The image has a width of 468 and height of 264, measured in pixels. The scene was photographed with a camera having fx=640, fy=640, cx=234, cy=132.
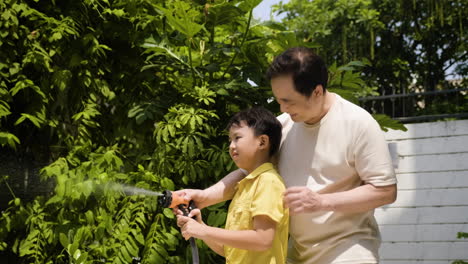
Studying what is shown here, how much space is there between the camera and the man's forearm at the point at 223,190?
2.03m

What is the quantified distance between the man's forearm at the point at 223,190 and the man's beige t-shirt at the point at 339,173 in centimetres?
25

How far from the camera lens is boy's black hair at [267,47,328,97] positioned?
173 cm

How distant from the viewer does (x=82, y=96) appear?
3.94 m

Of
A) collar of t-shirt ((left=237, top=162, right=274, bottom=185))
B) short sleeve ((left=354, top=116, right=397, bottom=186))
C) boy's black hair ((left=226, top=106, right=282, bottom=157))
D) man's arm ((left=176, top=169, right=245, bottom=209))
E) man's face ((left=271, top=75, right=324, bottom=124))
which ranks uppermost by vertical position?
man's face ((left=271, top=75, right=324, bottom=124))

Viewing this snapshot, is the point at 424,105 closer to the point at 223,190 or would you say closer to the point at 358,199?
the point at 223,190

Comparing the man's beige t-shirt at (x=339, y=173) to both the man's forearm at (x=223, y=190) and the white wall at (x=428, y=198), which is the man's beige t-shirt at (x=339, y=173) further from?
the white wall at (x=428, y=198)

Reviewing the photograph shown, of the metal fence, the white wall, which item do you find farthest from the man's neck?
the metal fence

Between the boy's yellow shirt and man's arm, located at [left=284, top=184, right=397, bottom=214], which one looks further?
the boy's yellow shirt

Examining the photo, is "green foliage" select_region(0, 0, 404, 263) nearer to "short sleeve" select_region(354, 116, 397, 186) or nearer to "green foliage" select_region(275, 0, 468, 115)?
"short sleeve" select_region(354, 116, 397, 186)

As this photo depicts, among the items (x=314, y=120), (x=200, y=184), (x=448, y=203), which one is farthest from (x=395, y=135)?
(x=314, y=120)

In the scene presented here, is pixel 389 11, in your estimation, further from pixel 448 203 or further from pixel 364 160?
pixel 364 160

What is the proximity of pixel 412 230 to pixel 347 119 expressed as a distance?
14.4 ft

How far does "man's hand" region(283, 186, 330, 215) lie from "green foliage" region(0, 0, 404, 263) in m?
1.57

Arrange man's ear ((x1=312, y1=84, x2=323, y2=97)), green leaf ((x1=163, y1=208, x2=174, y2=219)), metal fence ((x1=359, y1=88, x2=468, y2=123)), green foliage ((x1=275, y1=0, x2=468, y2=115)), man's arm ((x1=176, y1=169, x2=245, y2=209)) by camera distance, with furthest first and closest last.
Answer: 1. green foliage ((x1=275, y1=0, x2=468, y2=115))
2. metal fence ((x1=359, y1=88, x2=468, y2=123))
3. green leaf ((x1=163, y1=208, x2=174, y2=219))
4. man's arm ((x1=176, y1=169, x2=245, y2=209))
5. man's ear ((x1=312, y1=84, x2=323, y2=97))
